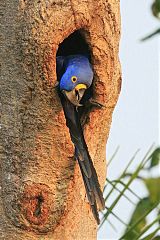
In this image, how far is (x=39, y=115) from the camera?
19.1 feet

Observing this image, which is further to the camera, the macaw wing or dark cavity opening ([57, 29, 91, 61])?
dark cavity opening ([57, 29, 91, 61])

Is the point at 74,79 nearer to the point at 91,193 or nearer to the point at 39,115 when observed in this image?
the point at 39,115

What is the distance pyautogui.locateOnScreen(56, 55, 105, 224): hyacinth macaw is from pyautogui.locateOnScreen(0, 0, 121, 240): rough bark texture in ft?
0.17

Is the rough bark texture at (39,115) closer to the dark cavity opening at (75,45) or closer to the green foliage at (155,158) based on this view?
the dark cavity opening at (75,45)

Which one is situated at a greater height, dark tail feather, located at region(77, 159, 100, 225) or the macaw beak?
the macaw beak

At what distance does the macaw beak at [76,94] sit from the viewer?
5.85 meters

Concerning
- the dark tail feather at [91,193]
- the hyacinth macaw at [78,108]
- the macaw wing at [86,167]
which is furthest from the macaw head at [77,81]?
the dark tail feather at [91,193]

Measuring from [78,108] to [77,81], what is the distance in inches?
5.6

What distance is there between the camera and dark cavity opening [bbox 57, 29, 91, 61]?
19.6 feet

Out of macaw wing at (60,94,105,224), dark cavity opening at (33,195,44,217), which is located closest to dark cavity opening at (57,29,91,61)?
macaw wing at (60,94,105,224)

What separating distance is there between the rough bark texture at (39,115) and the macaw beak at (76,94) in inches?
2.9

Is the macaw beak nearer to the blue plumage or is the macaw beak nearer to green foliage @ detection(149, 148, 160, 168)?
the blue plumage

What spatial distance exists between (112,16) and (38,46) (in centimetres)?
44

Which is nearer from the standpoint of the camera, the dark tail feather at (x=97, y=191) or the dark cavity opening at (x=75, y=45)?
the dark tail feather at (x=97, y=191)
